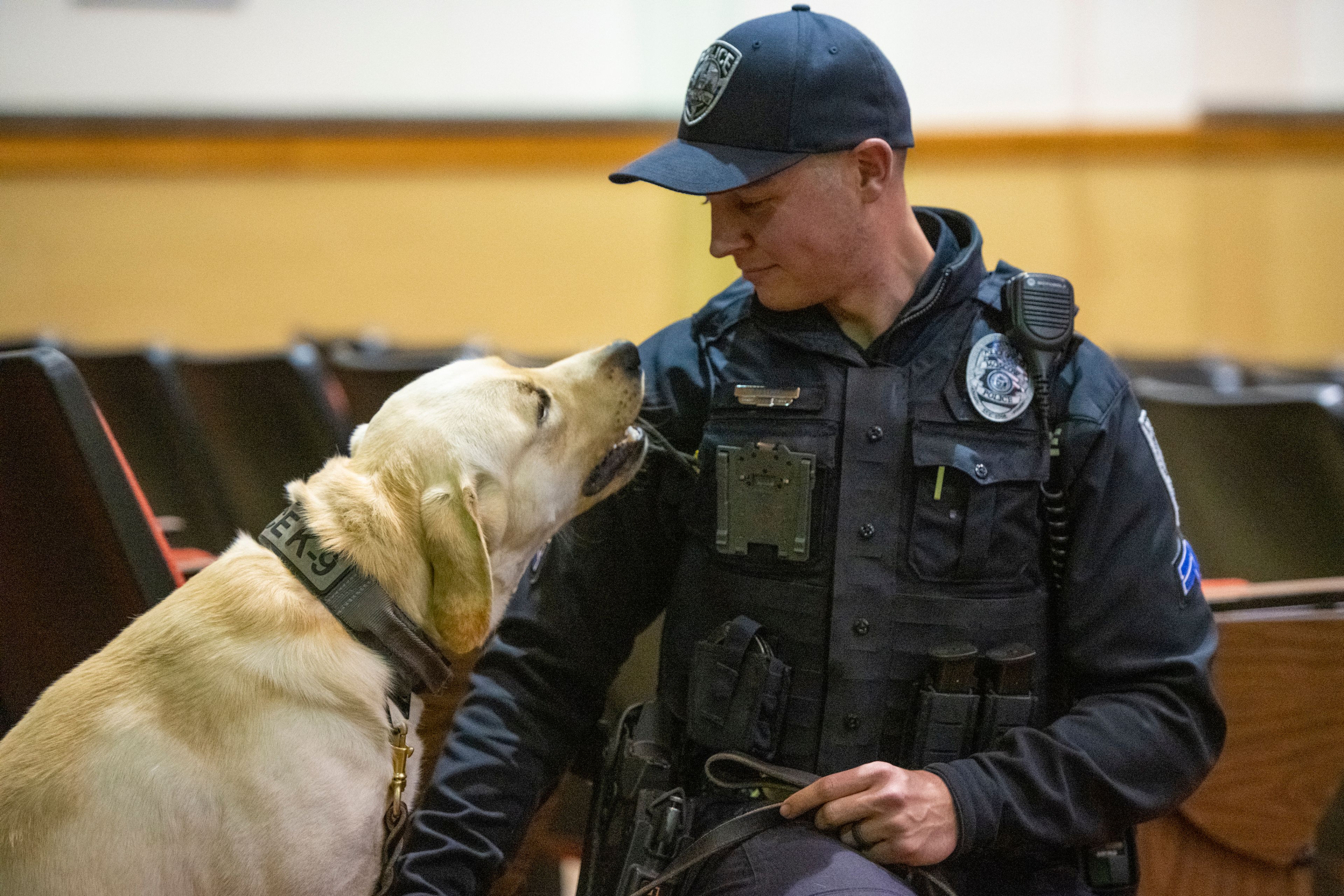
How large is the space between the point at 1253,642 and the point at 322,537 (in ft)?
3.92

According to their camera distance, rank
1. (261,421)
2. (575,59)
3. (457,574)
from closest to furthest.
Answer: (457,574), (261,421), (575,59)

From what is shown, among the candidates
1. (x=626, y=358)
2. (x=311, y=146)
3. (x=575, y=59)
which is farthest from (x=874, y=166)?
(x=311, y=146)

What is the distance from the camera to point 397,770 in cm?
128

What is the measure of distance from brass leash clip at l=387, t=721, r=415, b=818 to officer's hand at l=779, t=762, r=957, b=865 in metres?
0.46

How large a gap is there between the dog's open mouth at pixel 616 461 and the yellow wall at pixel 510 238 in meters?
3.30

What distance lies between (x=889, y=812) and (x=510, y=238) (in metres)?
4.42

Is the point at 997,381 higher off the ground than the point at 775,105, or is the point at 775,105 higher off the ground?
the point at 775,105

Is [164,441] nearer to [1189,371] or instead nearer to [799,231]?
[799,231]

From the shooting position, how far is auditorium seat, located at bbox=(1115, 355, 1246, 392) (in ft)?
12.0

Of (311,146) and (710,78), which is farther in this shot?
(311,146)

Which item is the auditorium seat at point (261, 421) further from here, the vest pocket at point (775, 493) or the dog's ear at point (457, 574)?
the vest pocket at point (775, 493)

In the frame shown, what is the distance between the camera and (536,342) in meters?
5.29

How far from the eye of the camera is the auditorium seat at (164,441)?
2605 mm

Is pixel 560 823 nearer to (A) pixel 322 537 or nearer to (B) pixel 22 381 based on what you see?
(A) pixel 322 537
